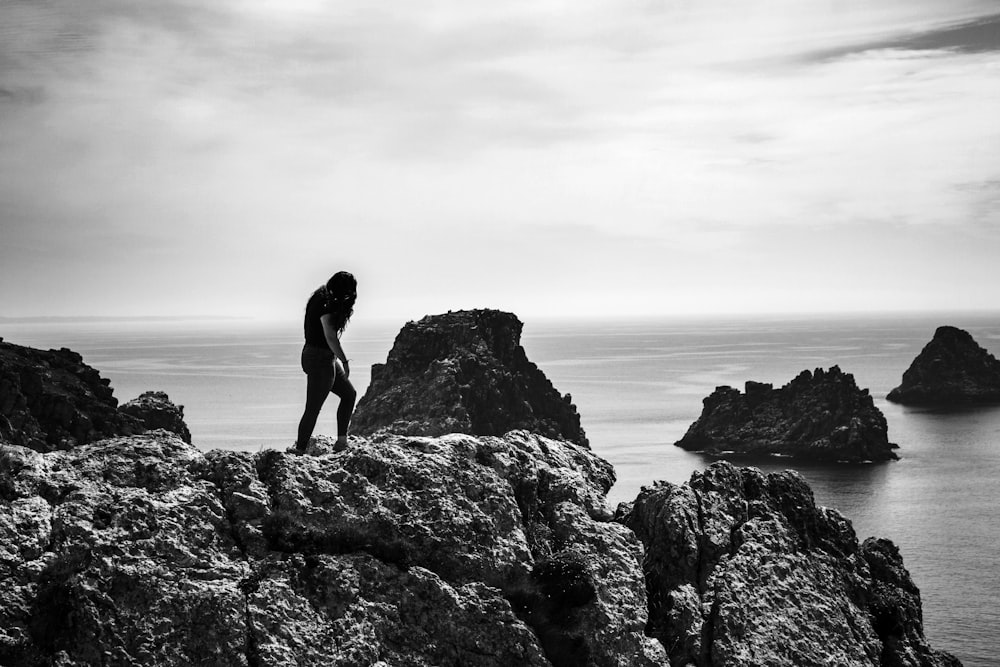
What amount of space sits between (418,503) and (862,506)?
8873 centimetres

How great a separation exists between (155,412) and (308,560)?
79.7 meters

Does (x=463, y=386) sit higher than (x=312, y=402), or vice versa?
(x=312, y=402)

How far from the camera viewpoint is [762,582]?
16797 mm

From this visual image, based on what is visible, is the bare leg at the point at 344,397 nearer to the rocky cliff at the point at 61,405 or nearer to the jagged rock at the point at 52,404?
the rocky cliff at the point at 61,405

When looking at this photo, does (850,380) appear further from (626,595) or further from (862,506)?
(626,595)

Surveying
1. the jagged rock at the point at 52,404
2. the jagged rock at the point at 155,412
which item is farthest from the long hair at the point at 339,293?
the jagged rock at the point at 155,412

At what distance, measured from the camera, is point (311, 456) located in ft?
50.9

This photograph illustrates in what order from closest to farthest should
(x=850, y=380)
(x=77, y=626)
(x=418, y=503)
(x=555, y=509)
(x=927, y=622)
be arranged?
(x=77, y=626)
(x=418, y=503)
(x=555, y=509)
(x=927, y=622)
(x=850, y=380)

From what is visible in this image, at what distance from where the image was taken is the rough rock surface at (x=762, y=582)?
15.9 meters

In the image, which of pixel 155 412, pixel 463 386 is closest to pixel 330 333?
pixel 155 412

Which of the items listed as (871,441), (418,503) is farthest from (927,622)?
(871,441)

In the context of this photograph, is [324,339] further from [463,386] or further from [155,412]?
[463,386]

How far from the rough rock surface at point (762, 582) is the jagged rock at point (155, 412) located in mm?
74148

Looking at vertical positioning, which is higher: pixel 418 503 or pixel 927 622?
pixel 418 503
